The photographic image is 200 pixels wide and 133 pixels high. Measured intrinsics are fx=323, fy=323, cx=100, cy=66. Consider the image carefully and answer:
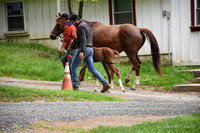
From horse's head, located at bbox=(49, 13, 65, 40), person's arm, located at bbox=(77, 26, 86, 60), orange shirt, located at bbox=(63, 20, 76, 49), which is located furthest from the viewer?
horse's head, located at bbox=(49, 13, 65, 40)

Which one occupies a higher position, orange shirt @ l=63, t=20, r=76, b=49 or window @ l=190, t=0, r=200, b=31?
window @ l=190, t=0, r=200, b=31

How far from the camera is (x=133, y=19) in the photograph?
52.3 feet

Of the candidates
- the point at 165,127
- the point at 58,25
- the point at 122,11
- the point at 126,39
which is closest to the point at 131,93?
the point at 126,39

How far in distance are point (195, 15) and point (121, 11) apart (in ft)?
12.0

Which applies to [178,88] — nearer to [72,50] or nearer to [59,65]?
[72,50]

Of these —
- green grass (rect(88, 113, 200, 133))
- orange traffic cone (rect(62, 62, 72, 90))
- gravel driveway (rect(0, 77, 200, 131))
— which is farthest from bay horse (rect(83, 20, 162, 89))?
green grass (rect(88, 113, 200, 133))

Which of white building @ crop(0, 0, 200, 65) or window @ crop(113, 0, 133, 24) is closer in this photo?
white building @ crop(0, 0, 200, 65)

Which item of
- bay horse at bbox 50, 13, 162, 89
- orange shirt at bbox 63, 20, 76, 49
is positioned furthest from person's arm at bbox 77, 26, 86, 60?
bay horse at bbox 50, 13, 162, 89

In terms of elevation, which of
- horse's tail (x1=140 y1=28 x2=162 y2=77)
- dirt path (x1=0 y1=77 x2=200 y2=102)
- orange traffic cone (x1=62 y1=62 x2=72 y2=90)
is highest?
horse's tail (x1=140 y1=28 x2=162 y2=77)

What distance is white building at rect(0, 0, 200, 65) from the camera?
48.0 ft

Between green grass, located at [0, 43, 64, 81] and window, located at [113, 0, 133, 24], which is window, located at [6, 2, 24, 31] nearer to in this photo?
green grass, located at [0, 43, 64, 81]

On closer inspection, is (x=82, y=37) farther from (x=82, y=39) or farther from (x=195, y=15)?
(x=195, y=15)

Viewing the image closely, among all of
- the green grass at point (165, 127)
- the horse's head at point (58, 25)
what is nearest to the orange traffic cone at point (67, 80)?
the horse's head at point (58, 25)

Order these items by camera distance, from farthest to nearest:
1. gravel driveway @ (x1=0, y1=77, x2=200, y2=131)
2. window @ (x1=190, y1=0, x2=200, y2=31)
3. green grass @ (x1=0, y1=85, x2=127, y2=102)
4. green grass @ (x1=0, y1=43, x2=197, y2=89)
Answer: window @ (x1=190, y1=0, x2=200, y2=31), green grass @ (x1=0, y1=43, x2=197, y2=89), green grass @ (x1=0, y1=85, x2=127, y2=102), gravel driveway @ (x1=0, y1=77, x2=200, y2=131)
